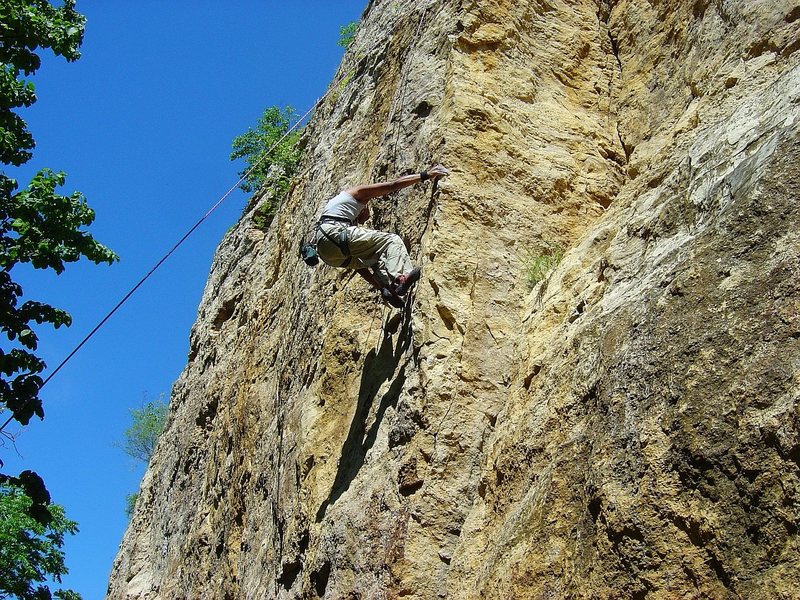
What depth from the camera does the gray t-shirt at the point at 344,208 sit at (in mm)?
8070

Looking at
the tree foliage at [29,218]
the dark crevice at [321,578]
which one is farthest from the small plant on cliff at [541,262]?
the tree foliage at [29,218]

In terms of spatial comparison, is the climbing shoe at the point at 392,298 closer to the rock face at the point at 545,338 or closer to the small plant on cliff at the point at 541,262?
the rock face at the point at 545,338

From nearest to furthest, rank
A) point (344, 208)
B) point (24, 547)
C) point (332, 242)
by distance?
point (332, 242)
point (344, 208)
point (24, 547)

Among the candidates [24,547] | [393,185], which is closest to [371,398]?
[393,185]

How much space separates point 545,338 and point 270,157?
12.4 m

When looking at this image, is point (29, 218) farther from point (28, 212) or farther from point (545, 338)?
point (545, 338)

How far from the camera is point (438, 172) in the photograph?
7672 millimetres

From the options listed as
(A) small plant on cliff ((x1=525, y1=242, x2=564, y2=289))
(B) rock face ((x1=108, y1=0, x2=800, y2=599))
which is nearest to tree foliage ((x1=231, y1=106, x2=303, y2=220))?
(B) rock face ((x1=108, y1=0, x2=800, y2=599))

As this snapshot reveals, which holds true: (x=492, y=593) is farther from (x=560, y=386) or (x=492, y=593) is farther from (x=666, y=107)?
(x=666, y=107)

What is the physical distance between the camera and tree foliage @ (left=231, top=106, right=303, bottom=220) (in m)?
14.7

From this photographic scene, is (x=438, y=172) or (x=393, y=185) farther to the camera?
(x=393, y=185)

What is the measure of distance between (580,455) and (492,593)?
0.92m

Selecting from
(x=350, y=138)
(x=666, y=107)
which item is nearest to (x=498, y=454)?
(x=666, y=107)

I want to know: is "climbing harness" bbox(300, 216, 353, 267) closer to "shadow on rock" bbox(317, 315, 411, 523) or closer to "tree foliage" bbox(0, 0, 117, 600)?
"shadow on rock" bbox(317, 315, 411, 523)
